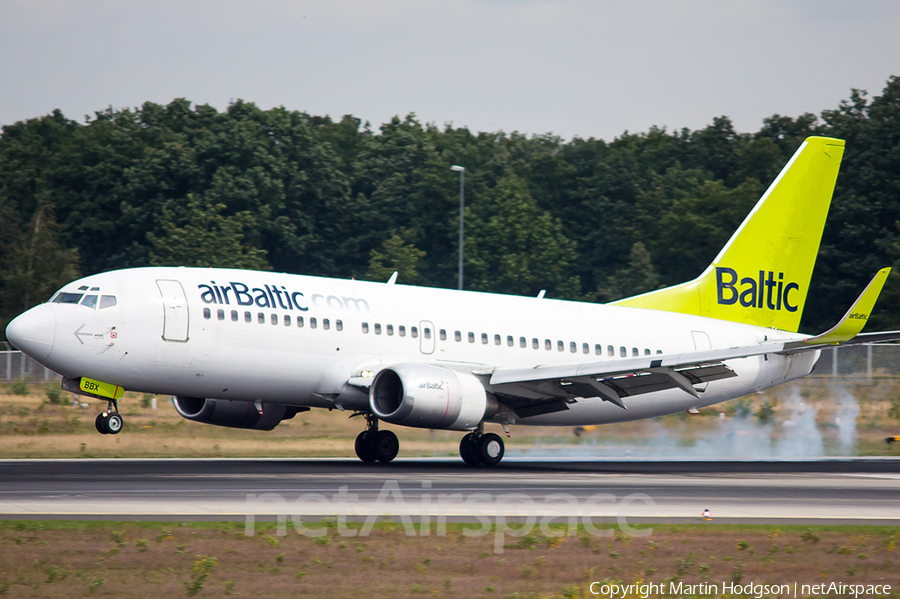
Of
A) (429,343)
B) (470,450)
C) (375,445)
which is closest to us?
(470,450)

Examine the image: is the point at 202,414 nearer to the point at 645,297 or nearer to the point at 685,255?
the point at 645,297

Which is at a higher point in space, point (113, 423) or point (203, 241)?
point (203, 241)

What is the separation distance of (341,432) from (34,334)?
11536 millimetres

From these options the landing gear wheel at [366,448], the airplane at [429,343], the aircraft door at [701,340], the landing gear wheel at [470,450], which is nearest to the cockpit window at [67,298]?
the airplane at [429,343]

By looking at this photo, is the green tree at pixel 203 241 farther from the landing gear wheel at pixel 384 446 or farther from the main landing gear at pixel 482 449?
the main landing gear at pixel 482 449

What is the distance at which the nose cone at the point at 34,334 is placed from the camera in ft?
77.8

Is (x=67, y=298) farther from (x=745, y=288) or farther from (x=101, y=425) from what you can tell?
(x=745, y=288)

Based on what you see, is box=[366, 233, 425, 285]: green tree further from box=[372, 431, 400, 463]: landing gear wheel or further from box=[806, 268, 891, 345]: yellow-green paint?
box=[806, 268, 891, 345]: yellow-green paint

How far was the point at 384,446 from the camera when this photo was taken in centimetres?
2855

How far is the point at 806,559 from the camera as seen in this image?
13.2 meters

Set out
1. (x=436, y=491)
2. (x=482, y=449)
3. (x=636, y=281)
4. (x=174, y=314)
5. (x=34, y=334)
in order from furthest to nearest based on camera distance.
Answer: (x=636, y=281), (x=482, y=449), (x=174, y=314), (x=34, y=334), (x=436, y=491)

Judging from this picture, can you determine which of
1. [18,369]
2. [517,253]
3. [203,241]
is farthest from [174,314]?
[517,253]

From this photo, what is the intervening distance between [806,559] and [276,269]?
63117mm

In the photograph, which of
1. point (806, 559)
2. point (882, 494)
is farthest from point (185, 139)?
point (806, 559)
